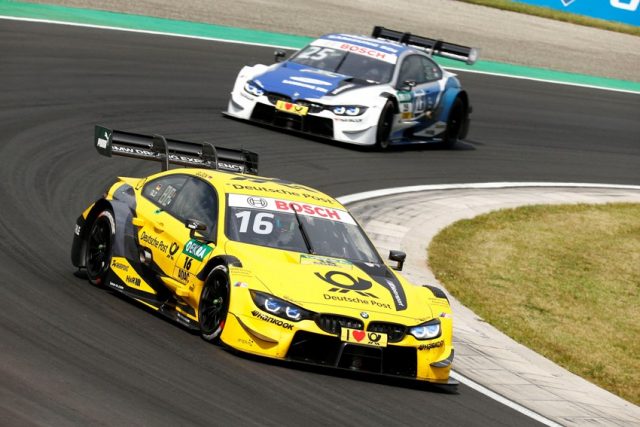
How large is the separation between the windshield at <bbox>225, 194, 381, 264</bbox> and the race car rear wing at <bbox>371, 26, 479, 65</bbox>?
460 inches

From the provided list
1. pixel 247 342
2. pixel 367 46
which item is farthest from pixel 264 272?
pixel 367 46

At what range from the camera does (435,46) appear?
22828 millimetres

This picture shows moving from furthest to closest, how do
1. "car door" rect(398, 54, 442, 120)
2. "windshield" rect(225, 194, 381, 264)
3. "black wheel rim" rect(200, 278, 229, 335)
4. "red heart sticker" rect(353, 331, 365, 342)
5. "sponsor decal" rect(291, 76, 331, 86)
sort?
"car door" rect(398, 54, 442, 120) < "sponsor decal" rect(291, 76, 331, 86) < "windshield" rect(225, 194, 381, 264) < "black wheel rim" rect(200, 278, 229, 335) < "red heart sticker" rect(353, 331, 365, 342)

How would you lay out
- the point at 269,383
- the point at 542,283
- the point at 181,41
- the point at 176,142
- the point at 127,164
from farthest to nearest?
the point at 181,41, the point at 127,164, the point at 542,283, the point at 176,142, the point at 269,383

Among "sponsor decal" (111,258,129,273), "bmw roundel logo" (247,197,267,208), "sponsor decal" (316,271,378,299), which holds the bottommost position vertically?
"sponsor decal" (111,258,129,273)

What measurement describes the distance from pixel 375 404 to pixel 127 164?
26.3 ft

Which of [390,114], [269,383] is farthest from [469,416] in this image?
[390,114]

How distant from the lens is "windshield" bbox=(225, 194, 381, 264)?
1052 cm

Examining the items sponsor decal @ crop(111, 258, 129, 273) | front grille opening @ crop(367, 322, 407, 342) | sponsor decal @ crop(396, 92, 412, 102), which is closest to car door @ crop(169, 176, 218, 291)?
sponsor decal @ crop(111, 258, 129, 273)

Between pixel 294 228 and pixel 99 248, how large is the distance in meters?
1.80

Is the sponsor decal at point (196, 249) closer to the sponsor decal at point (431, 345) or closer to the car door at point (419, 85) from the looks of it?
the sponsor decal at point (431, 345)

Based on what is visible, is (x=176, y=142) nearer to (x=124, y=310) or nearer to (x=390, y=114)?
(x=124, y=310)

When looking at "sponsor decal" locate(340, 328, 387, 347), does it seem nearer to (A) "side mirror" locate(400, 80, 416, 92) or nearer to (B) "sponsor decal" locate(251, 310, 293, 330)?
(B) "sponsor decal" locate(251, 310, 293, 330)

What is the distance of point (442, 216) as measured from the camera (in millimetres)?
17047
